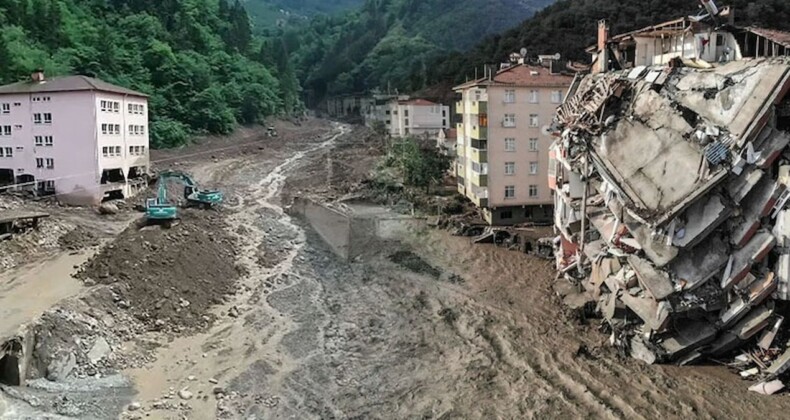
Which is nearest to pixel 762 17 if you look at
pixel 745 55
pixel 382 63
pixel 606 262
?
pixel 745 55

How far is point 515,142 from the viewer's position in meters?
45.3

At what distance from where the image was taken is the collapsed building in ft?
72.3

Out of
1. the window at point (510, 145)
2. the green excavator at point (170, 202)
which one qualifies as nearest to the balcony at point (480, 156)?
the window at point (510, 145)

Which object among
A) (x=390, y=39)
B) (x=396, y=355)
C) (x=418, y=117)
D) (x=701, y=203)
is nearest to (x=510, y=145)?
(x=701, y=203)

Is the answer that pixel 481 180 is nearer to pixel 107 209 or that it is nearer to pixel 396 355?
pixel 396 355

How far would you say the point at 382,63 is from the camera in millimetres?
146000

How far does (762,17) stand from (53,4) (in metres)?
74.1

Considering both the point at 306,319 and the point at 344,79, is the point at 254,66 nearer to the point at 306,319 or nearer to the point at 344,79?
the point at 344,79

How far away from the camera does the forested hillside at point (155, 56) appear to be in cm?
6506

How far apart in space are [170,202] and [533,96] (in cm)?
2755

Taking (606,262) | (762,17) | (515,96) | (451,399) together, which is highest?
(762,17)

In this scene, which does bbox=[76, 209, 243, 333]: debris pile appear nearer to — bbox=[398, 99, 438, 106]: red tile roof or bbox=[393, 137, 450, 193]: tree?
bbox=[393, 137, 450, 193]: tree

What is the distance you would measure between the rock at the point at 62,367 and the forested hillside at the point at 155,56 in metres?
41.7

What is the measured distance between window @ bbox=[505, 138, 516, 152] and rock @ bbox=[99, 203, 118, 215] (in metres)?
27.0
